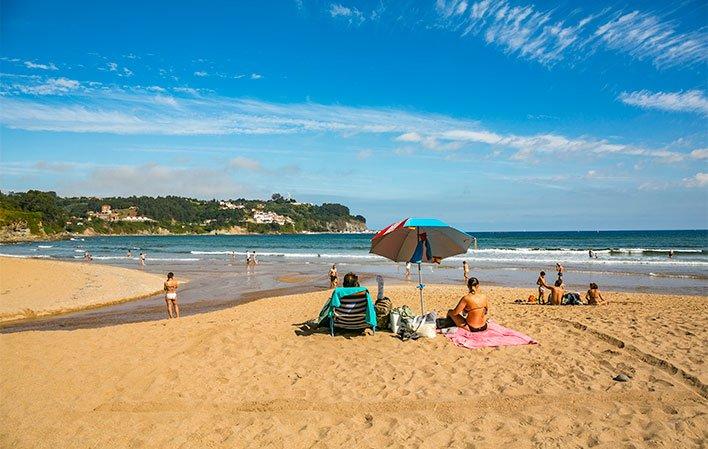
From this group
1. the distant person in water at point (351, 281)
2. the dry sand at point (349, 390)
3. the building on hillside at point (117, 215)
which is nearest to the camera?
the dry sand at point (349, 390)

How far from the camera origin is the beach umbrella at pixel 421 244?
9.71 m

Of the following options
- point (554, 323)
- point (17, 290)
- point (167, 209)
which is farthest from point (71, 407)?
point (167, 209)

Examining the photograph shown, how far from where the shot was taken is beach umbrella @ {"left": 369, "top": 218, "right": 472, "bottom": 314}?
971 centimetres

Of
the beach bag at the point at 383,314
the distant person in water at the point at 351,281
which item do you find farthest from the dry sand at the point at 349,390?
A: the distant person in water at the point at 351,281

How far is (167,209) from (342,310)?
603 ft

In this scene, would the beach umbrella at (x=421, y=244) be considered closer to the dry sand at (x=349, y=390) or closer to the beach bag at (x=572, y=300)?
the dry sand at (x=349, y=390)

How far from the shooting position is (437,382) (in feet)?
21.3

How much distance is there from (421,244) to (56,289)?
1699 centimetres

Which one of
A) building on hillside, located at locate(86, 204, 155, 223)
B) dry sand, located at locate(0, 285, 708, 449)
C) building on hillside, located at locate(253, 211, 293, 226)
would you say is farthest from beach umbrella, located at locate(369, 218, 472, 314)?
building on hillside, located at locate(86, 204, 155, 223)

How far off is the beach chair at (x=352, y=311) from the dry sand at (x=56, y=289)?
37.5 ft

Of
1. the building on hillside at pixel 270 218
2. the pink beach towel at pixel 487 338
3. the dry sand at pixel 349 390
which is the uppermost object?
the building on hillside at pixel 270 218

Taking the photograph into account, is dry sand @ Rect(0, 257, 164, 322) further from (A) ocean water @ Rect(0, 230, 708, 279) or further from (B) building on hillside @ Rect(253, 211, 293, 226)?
(B) building on hillside @ Rect(253, 211, 293, 226)

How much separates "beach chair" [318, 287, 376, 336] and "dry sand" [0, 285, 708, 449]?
0.27 m

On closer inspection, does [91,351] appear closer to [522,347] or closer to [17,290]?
[522,347]
